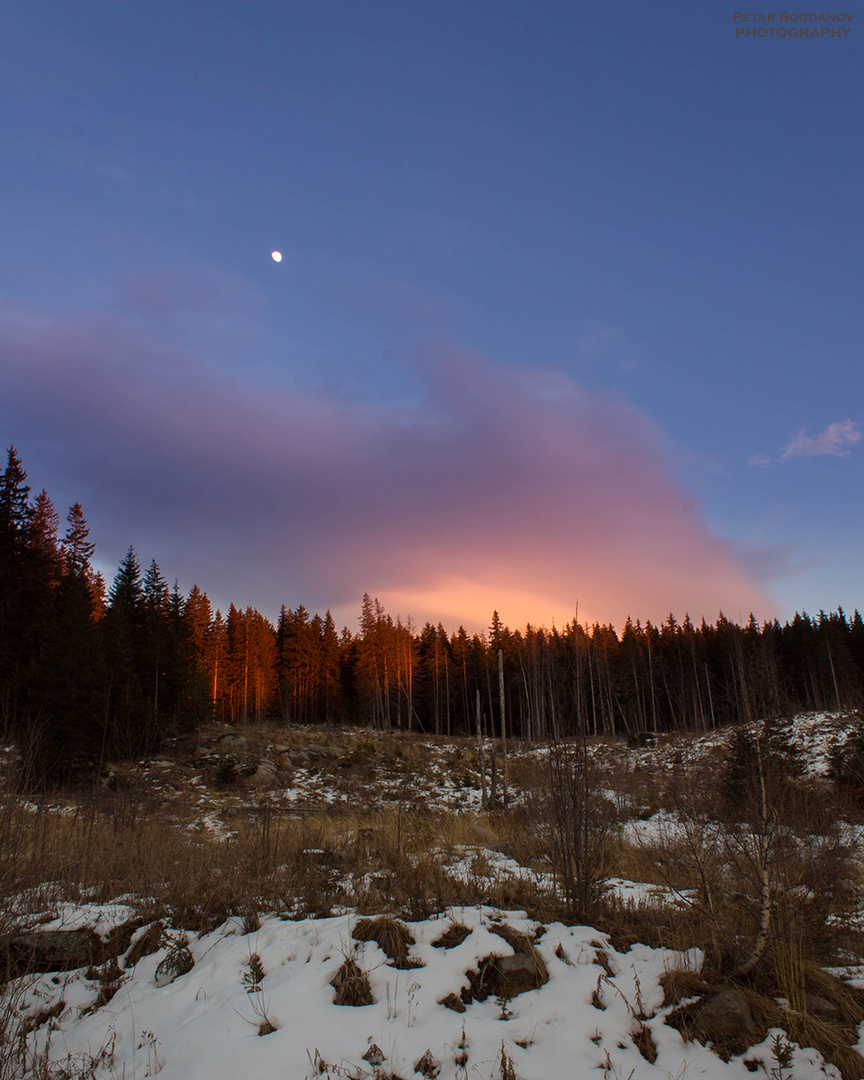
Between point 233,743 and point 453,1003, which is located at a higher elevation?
point 233,743

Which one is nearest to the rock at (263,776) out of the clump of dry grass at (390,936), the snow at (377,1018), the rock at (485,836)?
the rock at (485,836)

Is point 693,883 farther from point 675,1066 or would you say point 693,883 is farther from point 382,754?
point 382,754

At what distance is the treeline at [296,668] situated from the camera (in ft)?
74.7

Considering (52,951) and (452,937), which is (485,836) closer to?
(452,937)

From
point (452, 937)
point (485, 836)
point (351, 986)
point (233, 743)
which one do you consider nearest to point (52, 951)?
point (351, 986)

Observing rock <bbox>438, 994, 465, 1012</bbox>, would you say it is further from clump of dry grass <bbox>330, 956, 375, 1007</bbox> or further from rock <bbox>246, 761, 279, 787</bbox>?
rock <bbox>246, 761, 279, 787</bbox>

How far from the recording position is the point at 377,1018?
516cm

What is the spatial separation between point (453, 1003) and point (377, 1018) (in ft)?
2.35

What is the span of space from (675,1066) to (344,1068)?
104 inches

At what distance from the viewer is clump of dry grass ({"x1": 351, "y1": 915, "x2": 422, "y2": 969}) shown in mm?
5957

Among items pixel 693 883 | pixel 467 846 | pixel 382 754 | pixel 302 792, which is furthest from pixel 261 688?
pixel 693 883

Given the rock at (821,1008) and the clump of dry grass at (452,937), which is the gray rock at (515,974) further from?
the rock at (821,1008)

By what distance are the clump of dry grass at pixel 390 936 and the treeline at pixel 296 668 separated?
352 centimetres

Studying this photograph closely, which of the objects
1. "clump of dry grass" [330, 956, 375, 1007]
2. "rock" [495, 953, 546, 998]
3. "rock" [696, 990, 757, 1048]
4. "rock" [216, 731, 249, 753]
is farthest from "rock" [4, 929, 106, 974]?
"rock" [216, 731, 249, 753]
